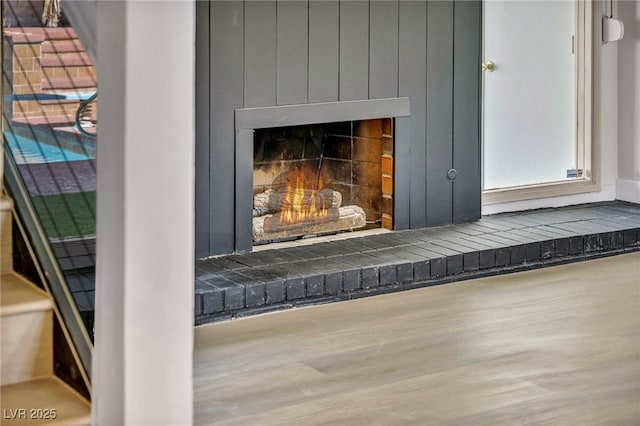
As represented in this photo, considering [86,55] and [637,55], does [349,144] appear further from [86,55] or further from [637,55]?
[86,55]

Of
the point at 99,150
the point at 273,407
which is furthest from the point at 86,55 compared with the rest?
the point at 273,407

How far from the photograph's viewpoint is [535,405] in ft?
10.2

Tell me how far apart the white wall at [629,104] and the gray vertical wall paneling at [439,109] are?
1370 millimetres

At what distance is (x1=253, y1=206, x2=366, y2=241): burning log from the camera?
4699 millimetres

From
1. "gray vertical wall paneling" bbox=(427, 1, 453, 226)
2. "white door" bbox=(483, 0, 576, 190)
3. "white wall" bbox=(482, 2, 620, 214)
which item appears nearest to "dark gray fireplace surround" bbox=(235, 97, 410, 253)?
"gray vertical wall paneling" bbox=(427, 1, 453, 226)

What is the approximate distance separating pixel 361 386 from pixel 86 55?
1692 mm

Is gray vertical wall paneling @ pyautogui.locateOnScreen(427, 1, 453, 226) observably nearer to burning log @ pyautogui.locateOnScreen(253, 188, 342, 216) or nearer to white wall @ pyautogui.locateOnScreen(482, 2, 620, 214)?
burning log @ pyautogui.locateOnScreen(253, 188, 342, 216)

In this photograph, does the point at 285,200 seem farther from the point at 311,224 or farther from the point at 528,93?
the point at 528,93

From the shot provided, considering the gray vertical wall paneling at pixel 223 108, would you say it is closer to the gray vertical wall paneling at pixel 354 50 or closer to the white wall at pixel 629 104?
the gray vertical wall paneling at pixel 354 50

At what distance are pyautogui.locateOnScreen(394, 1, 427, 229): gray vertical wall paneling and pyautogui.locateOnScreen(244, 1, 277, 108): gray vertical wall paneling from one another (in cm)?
70

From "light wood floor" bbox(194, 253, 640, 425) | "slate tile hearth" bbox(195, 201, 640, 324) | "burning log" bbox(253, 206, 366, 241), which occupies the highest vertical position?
"burning log" bbox(253, 206, 366, 241)

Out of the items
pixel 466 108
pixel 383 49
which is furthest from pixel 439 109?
pixel 383 49

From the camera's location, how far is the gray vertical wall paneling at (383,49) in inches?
188

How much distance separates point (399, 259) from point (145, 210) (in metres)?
2.74
